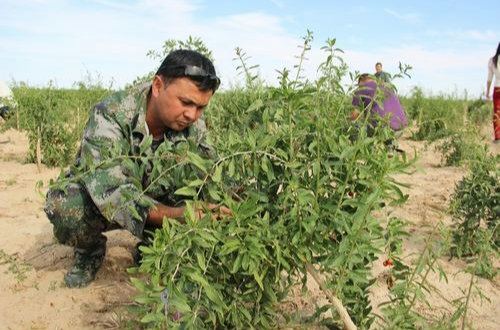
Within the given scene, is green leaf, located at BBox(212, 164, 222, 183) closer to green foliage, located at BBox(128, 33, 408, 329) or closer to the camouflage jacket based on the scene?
green foliage, located at BBox(128, 33, 408, 329)

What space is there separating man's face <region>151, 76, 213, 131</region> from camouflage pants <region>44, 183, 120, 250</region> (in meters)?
0.60

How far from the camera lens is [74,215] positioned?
2.79 metres

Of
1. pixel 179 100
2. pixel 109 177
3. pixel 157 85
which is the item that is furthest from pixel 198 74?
pixel 109 177

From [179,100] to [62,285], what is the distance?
1.26 m

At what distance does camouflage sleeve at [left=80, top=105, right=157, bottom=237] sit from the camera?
2296 mm

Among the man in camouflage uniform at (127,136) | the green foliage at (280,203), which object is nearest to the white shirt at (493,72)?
the man in camouflage uniform at (127,136)

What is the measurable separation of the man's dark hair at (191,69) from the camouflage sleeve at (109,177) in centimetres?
35

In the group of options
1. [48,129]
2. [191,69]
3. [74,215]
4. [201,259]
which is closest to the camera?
[201,259]

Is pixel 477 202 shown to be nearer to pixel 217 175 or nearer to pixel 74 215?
pixel 217 175

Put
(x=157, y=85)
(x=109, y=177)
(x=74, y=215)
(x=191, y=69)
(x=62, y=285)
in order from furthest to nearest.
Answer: (x=62, y=285), (x=74, y=215), (x=157, y=85), (x=191, y=69), (x=109, y=177)

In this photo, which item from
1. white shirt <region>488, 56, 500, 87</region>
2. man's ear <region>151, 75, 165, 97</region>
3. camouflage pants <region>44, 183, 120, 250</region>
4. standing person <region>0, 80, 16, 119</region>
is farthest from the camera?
white shirt <region>488, 56, 500, 87</region>

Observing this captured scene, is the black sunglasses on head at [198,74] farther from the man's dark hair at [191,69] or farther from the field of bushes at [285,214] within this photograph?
the field of bushes at [285,214]

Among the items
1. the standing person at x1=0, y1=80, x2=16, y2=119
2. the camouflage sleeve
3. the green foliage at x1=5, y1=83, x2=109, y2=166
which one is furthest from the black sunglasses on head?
the standing person at x1=0, y1=80, x2=16, y2=119

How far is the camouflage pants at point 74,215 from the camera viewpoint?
2797mm
